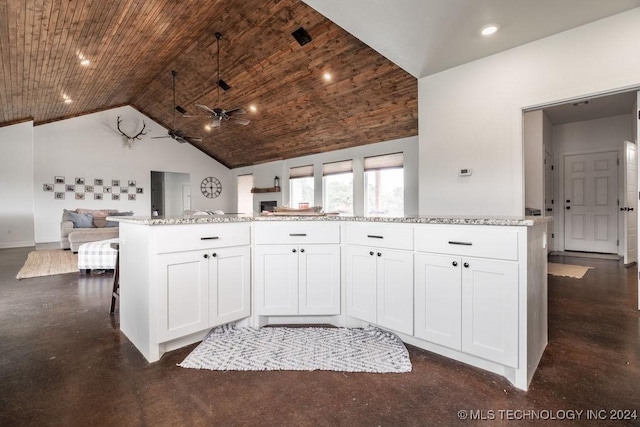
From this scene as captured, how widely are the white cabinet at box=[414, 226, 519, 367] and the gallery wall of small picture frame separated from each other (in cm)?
901

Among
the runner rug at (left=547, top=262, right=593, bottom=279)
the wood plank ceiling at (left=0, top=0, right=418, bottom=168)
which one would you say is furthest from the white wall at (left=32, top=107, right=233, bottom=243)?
the runner rug at (left=547, top=262, right=593, bottom=279)

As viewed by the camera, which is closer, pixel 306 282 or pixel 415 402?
pixel 415 402

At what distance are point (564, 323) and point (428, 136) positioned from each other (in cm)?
216

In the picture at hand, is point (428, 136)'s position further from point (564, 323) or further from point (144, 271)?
point (144, 271)

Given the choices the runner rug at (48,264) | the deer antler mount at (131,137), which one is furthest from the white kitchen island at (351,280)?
the deer antler mount at (131,137)

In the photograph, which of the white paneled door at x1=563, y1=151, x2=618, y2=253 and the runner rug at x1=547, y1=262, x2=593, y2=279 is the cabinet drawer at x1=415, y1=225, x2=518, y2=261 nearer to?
the runner rug at x1=547, y1=262, x2=593, y2=279

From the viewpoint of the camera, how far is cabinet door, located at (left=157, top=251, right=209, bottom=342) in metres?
1.85

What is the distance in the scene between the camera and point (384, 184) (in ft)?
22.6

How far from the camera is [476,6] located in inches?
85.3

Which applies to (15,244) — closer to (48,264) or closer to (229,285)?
(48,264)

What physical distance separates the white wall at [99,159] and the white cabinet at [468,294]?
906 cm

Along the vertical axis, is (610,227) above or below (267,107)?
below

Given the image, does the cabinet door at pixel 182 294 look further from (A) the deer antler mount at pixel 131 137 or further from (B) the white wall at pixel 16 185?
(A) the deer antler mount at pixel 131 137

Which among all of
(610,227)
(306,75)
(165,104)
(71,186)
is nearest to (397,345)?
(306,75)
